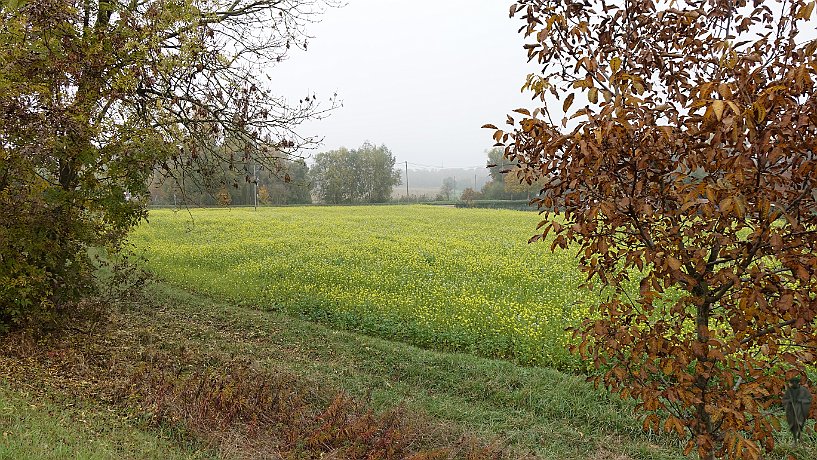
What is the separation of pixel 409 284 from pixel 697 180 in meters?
9.87

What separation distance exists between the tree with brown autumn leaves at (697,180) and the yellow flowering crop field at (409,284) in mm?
1111

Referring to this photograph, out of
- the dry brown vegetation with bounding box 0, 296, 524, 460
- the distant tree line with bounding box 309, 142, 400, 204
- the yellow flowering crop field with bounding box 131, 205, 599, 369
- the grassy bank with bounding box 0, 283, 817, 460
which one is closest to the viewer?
the grassy bank with bounding box 0, 283, 817, 460

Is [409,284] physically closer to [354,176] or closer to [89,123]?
[89,123]

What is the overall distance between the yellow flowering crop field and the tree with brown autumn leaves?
1111 mm

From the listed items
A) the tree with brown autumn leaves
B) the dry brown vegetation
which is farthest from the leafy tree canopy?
the tree with brown autumn leaves

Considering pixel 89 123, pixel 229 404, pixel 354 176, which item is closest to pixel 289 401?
pixel 229 404

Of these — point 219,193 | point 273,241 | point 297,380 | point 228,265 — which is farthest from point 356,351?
point 273,241

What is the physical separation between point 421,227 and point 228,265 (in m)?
14.8

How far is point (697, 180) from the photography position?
285 centimetres

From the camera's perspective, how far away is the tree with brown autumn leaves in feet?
8.41

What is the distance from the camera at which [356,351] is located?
8.54 m

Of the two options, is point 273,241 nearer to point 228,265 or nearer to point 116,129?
point 228,265

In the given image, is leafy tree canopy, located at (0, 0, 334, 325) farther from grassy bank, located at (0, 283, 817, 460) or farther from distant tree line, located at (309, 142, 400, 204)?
distant tree line, located at (309, 142, 400, 204)

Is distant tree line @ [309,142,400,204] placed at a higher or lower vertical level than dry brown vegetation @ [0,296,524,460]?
higher
